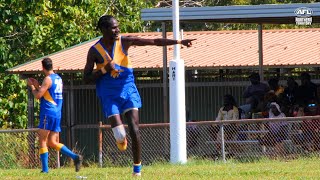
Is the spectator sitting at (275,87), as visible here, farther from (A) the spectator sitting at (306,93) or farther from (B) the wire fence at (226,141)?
(B) the wire fence at (226,141)

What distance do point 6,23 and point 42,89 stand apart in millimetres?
14875

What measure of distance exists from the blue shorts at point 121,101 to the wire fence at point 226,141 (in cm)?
641

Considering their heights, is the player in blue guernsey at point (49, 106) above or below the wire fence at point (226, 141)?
above

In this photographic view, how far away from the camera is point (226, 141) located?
18.3 meters

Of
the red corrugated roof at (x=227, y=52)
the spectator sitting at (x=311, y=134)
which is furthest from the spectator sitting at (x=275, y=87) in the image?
the red corrugated roof at (x=227, y=52)

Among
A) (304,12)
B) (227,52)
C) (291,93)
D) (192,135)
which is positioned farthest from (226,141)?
(227,52)

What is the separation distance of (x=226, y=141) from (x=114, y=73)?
739 cm

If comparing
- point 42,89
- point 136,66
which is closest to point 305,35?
point 136,66

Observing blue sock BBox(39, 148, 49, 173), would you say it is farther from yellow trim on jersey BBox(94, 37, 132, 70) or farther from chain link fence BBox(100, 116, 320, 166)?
chain link fence BBox(100, 116, 320, 166)

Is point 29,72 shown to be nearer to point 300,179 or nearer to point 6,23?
point 6,23

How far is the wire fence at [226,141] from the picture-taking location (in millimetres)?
17828

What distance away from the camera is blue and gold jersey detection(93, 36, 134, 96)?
11.3m

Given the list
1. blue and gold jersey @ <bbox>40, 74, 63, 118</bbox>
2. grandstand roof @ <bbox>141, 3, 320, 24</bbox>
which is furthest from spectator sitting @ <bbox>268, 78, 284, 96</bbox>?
blue and gold jersey @ <bbox>40, 74, 63, 118</bbox>

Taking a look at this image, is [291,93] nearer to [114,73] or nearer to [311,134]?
[311,134]
